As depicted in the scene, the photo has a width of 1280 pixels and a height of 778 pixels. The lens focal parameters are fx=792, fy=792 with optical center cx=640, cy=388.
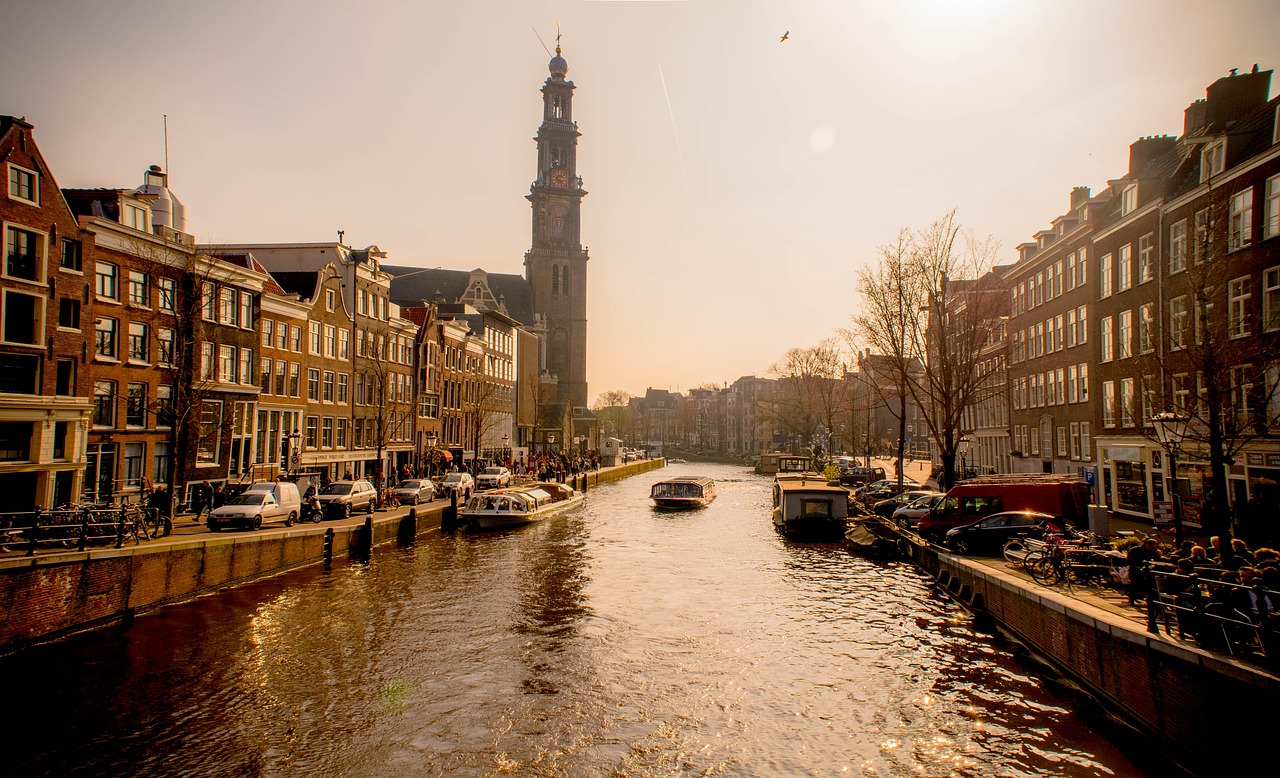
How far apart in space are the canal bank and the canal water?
0.71m

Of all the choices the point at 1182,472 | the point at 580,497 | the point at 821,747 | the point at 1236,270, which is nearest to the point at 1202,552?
the point at 821,747

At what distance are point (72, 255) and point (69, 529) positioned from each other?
15712 mm

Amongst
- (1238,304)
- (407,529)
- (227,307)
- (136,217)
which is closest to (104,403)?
(136,217)

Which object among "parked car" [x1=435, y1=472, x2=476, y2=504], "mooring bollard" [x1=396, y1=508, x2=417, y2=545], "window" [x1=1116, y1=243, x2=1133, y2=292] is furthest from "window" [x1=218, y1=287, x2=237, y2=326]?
"window" [x1=1116, y1=243, x2=1133, y2=292]

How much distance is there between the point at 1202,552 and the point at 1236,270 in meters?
17.9

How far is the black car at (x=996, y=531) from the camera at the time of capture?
1017 inches

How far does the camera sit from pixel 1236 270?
2794 cm

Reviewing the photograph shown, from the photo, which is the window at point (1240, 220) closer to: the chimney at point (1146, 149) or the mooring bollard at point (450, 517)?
the chimney at point (1146, 149)

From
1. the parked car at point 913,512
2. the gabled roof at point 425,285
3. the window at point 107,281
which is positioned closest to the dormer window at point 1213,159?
the parked car at point 913,512

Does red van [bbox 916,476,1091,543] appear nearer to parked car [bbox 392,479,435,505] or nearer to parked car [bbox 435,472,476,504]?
parked car [bbox 392,479,435,505]

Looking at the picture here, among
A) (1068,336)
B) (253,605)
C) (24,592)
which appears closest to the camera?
(24,592)

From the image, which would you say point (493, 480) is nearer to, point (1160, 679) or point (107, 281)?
point (107, 281)

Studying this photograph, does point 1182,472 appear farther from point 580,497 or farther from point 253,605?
point 580,497

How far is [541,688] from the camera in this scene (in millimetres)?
16953
